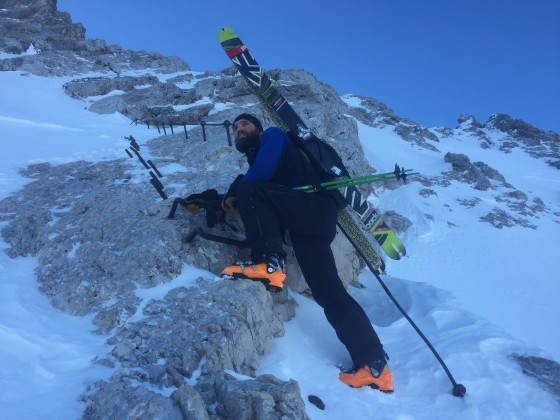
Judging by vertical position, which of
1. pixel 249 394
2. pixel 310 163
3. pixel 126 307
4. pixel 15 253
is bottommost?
pixel 249 394

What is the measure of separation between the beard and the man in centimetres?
57

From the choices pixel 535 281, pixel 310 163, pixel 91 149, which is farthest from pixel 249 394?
pixel 535 281

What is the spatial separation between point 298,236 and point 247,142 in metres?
1.71

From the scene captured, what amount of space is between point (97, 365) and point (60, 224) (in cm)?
350

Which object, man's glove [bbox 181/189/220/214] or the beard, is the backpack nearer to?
the beard

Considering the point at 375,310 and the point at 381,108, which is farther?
the point at 381,108

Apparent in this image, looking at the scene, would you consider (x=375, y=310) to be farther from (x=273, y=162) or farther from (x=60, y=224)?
(x=60, y=224)

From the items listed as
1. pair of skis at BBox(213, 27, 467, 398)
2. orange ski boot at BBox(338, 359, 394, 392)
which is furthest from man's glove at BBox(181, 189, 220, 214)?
orange ski boot at BBox(338, 359, 394, 392)

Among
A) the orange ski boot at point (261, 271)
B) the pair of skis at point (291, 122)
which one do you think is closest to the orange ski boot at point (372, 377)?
the orange ski boot at point (261, 271)

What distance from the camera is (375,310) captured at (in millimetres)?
6430

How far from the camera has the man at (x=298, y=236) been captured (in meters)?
3.87

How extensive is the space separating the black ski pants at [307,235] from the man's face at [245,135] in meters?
1.09

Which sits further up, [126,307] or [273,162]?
[273,162]

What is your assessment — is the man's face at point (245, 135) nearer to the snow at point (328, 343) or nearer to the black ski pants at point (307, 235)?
the black ski pants at point (307, 235)
